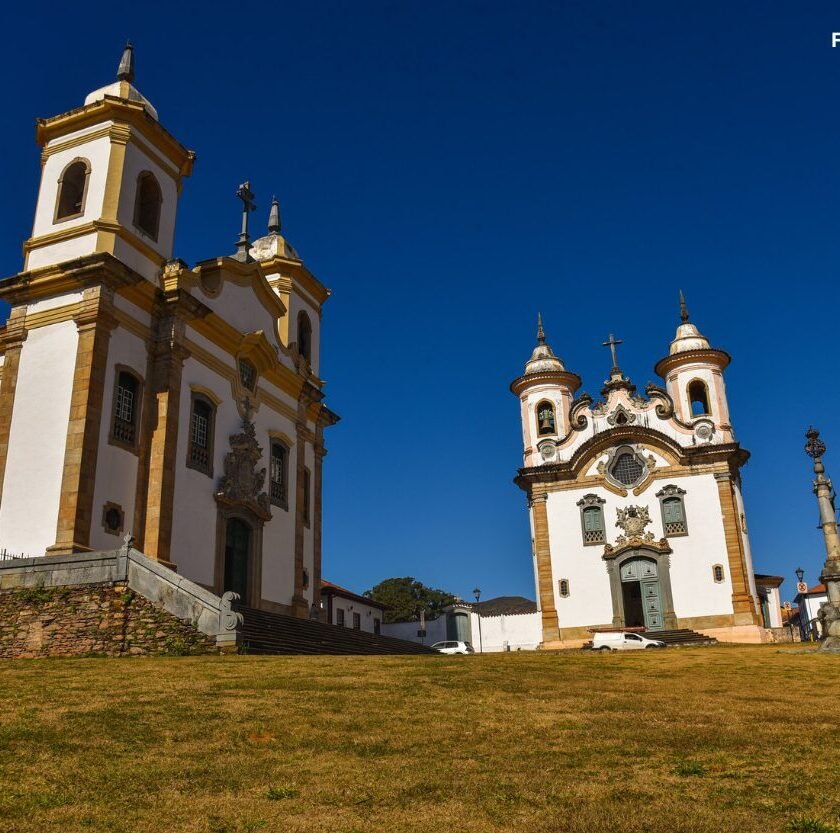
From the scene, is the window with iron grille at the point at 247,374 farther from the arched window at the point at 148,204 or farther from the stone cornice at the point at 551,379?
the stone cornice at the point at 551,379

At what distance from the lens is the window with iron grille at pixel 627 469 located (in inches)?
1485

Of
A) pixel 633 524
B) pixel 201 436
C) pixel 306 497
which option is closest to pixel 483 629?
pixel 633 524

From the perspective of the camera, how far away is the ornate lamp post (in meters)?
20.8

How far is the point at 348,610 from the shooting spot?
132 feet

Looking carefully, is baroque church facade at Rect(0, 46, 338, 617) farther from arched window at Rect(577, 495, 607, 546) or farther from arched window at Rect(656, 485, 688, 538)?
arched window at Rect(656, 485, 688, 538)

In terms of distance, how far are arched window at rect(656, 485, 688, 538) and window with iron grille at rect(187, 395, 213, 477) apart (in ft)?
69.5

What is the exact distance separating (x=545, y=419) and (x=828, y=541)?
19738mm

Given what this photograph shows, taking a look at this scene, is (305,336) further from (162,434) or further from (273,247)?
(162,434)

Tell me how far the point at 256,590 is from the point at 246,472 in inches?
127

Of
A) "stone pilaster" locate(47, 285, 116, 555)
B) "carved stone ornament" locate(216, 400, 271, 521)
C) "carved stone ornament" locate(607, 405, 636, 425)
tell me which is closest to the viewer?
"stone pilaster" locate(47, 285, 116, 555)

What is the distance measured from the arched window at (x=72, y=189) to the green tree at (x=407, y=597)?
42.6 metres

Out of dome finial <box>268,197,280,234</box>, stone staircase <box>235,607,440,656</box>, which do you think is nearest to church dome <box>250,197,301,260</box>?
dome finial <box>268,197,280,234</box>

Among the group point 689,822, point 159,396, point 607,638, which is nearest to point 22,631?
point 159,396

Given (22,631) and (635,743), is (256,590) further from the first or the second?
(635,743)
